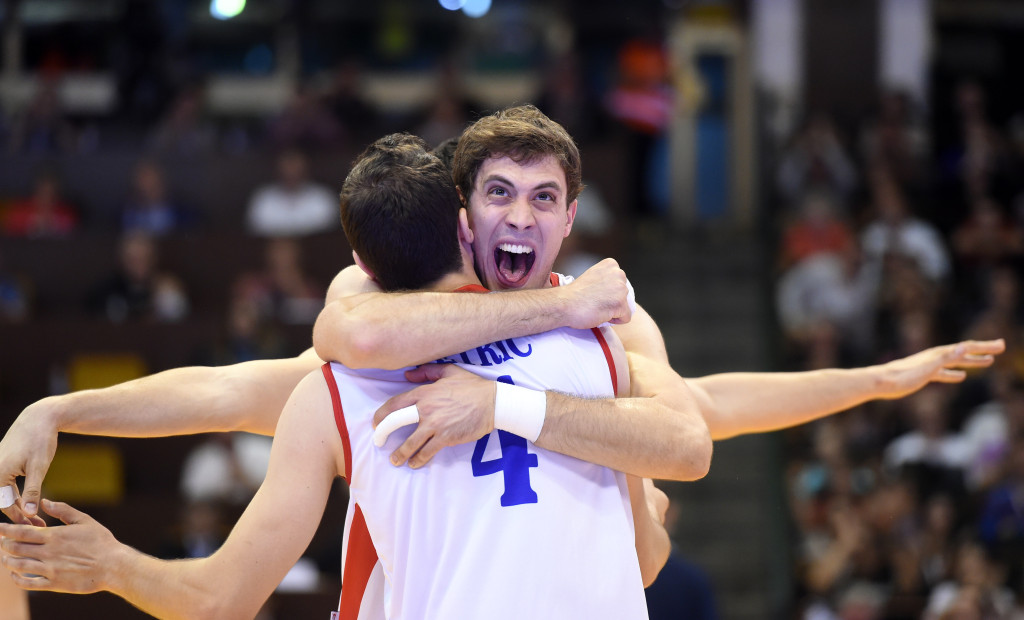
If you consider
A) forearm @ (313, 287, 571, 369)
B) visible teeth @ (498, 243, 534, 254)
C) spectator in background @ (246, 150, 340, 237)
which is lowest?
forearm @ (313, 287, 571, 369)

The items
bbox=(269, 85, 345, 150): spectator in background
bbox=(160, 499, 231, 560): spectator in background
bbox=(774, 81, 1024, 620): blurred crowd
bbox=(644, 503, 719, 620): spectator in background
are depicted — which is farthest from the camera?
bbox=(269, 85, 345, 150): spectator in background

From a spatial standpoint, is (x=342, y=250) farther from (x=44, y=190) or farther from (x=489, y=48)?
(x=489, y=48)

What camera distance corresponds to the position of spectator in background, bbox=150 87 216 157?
1183 cm

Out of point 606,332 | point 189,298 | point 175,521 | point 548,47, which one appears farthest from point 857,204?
point 606,332

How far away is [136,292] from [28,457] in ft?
22.1

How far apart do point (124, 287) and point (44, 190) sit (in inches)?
67.9

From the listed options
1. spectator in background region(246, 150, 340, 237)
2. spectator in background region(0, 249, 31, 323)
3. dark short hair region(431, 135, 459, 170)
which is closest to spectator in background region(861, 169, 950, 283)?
spectator in background region(246, 150, 340, 237)

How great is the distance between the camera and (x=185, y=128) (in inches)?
472

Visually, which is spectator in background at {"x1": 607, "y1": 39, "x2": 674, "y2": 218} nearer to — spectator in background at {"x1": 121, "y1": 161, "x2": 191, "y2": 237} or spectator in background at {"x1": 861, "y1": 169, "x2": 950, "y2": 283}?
spectator in background at {"x1": 861, "y1": 169, "x2": 950, "y2": 283}

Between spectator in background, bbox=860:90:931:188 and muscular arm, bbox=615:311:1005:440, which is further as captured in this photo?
spectator in background, bbox=860:90:931:188

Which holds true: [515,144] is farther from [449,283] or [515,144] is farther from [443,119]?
[443,119]

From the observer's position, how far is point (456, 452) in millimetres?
2701

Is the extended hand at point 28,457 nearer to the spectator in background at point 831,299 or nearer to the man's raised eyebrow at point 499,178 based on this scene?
the man's raised eyebrow at point 499,178

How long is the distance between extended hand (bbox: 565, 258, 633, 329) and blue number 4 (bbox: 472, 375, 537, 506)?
33 cm
